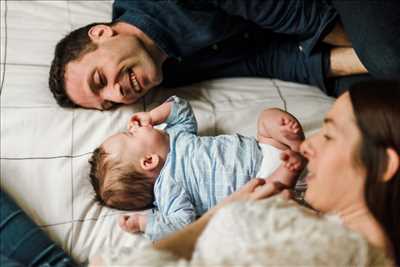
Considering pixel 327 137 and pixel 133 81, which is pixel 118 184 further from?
pixel 327 137

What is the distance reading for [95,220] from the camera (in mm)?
1150

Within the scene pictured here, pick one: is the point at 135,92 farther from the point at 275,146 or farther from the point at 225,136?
the point at 275,146

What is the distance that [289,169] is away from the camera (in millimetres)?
1008

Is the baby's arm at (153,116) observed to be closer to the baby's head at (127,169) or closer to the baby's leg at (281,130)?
the baby's head at (127,169)

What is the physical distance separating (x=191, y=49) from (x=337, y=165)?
0.74 metres

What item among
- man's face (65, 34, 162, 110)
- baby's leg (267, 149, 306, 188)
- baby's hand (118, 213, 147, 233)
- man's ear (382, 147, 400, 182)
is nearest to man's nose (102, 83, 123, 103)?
man's face (65, 34, 162, 110)

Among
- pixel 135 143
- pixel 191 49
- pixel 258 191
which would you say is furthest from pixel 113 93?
pixel 258 191

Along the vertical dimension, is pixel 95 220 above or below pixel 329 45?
below

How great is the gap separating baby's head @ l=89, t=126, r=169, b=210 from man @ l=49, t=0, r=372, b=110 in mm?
166

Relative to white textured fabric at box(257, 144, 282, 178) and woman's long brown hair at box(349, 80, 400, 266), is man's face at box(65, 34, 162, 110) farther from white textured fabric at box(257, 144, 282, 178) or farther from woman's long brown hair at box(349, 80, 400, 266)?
woman's long brown hair at box(349, 80, 400, 266)

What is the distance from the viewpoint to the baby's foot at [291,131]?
117cm

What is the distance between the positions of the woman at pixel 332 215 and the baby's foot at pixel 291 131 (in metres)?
0.27

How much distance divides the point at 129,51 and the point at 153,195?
39cm

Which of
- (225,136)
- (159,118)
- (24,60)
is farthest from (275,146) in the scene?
(24,60)
